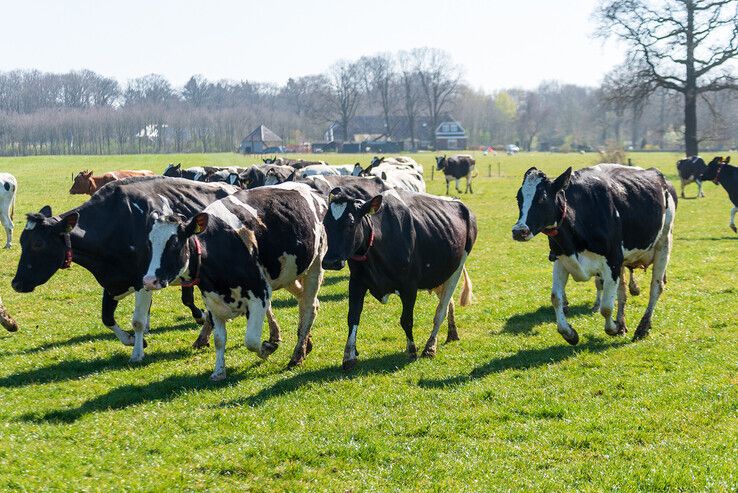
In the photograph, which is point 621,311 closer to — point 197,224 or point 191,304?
point 197,224

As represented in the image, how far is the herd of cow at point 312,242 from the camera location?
949 cm

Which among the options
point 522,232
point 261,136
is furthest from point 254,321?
point 261,136

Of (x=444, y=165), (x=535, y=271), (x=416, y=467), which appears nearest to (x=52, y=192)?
(x=444, y=165)

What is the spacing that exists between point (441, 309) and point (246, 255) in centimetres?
304

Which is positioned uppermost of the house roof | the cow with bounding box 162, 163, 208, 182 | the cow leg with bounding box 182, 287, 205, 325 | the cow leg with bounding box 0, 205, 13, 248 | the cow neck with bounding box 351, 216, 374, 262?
the house roof

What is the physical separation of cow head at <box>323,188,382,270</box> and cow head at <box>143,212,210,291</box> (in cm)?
150

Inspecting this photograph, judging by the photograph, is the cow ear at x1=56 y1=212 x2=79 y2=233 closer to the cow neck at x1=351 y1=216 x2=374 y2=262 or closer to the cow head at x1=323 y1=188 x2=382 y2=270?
the cow head at x1=323 y1=188 x2=382 y2=270

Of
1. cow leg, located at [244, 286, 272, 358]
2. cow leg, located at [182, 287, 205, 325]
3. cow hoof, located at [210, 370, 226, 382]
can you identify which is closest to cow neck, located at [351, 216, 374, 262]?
cow leg, located at [244, 286, 272, 358]

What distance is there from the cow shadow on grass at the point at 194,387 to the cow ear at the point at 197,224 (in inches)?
74.9

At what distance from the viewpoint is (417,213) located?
10586 mm

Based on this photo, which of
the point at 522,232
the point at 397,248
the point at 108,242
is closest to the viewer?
the point at 522,232

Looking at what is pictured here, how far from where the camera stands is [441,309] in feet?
36.1

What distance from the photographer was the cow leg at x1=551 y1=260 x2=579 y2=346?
10.6m

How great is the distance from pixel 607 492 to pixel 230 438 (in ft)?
11.7
